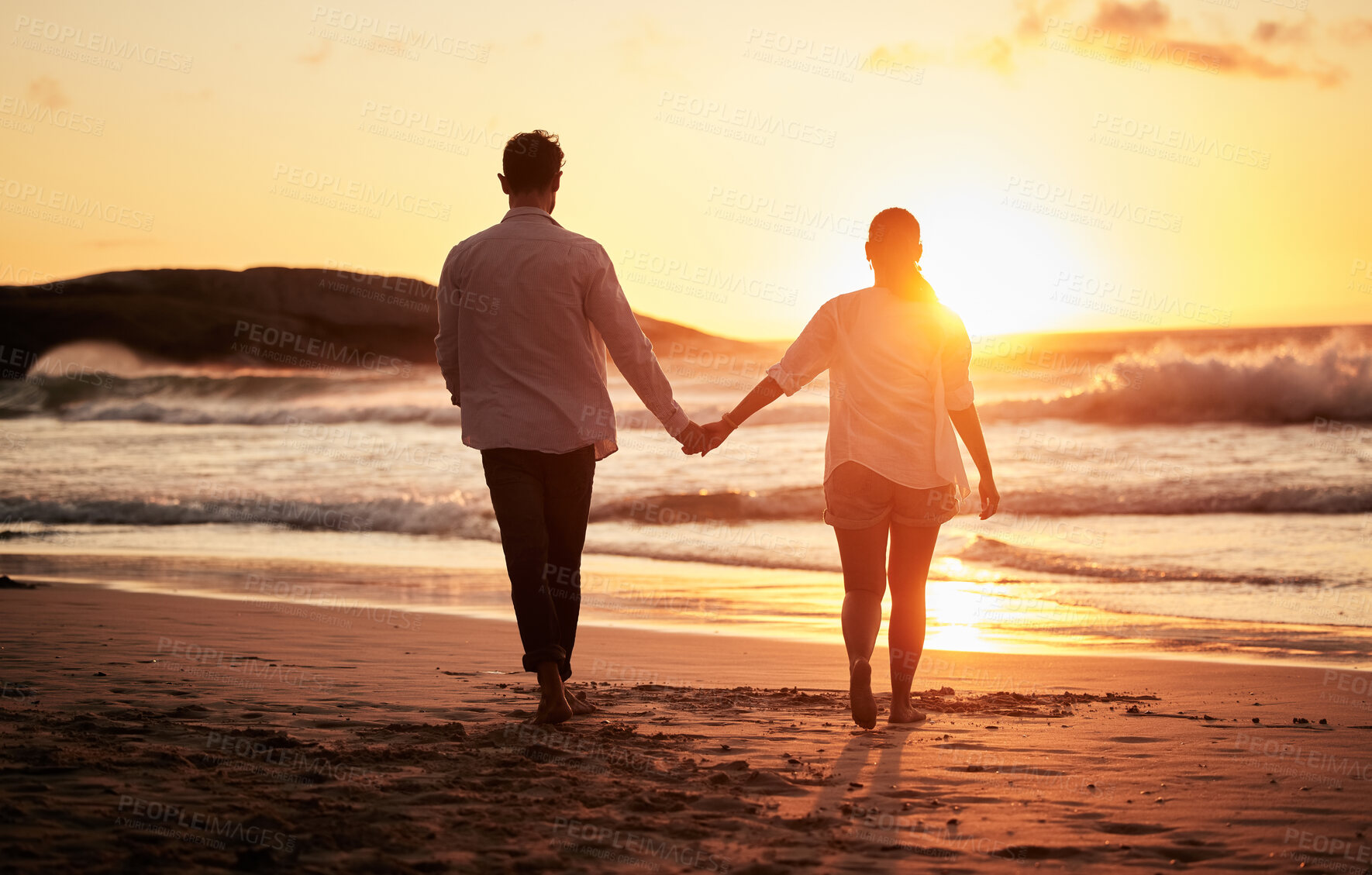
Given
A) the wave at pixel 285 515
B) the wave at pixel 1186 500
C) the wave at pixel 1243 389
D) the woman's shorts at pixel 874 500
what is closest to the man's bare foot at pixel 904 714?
the woman's shorts at pixel 874 500

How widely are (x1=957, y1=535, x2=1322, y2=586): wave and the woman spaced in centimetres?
579

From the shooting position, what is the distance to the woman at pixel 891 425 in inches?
155

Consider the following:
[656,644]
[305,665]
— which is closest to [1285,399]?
[656,644]

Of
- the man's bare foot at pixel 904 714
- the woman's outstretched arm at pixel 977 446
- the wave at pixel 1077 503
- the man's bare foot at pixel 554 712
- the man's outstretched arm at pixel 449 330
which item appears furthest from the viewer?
the wave at pixel 1077 503

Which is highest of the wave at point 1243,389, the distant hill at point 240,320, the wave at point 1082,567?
the distant hill at point 240,320

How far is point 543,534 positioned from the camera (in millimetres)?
3777

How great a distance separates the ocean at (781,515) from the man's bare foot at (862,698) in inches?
106

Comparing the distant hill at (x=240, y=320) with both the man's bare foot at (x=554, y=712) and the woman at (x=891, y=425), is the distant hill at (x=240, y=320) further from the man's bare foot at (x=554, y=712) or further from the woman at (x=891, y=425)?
the man's bare foot at (x=554, y=712)

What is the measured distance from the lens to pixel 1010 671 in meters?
5.40

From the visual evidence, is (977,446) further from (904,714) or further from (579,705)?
(579,705)

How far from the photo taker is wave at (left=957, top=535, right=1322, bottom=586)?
884cm

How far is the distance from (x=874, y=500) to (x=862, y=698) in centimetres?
69

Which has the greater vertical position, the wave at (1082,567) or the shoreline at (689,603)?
the wave at (1082,567)

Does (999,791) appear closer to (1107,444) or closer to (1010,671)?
(1010,671)
